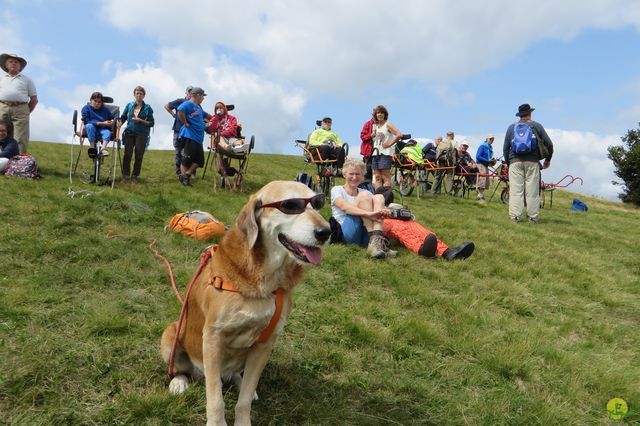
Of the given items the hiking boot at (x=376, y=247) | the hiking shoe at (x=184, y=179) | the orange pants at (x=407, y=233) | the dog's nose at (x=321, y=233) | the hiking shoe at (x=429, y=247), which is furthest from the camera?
the hiking shoe at (x=184, y=179)

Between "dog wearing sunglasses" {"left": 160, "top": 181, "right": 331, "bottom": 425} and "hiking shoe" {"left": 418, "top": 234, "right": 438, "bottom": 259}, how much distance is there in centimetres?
417

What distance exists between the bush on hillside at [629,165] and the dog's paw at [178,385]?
33322 mm

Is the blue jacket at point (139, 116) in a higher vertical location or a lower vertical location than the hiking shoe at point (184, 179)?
higher

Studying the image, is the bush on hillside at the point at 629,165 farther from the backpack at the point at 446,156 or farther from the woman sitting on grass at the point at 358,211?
the woman sitting on grass at the point at 358,211

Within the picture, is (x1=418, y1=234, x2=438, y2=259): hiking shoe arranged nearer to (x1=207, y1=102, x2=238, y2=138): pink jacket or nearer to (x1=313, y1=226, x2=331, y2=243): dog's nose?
(x1=313, y1=226, x2=331, y2=243): dog's nose

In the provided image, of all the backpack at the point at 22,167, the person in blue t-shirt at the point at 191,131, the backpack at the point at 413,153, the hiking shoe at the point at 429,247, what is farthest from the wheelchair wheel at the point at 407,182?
the backpack at the point at 22,167

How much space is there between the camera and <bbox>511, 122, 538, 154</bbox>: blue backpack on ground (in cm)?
1029

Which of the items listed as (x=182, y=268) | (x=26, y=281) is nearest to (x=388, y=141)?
(x=182, y=268)

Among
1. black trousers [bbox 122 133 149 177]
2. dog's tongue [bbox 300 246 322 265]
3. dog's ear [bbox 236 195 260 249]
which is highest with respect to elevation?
black trousers [bbox 122 133 149 177]

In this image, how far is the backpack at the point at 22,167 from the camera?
8945mm

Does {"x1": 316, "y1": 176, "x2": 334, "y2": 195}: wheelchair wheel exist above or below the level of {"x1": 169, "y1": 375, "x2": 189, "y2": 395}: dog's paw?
above

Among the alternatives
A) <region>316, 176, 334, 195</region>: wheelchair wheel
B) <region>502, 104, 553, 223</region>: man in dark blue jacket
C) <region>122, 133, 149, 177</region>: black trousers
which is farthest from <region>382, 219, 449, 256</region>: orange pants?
<region>122, 133, 149, 177</region>: black trousers

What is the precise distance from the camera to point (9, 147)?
30.6 ft

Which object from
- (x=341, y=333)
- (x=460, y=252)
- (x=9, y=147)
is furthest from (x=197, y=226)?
(x=9, y=147)
